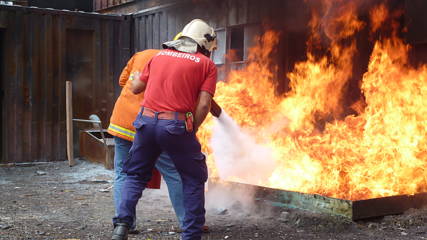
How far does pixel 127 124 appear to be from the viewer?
5027 millimetres

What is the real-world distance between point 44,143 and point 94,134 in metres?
1.22

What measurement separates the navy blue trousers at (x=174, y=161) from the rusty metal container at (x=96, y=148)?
18.4 feet

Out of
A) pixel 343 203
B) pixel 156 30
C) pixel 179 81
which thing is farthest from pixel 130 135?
pixel 156 30

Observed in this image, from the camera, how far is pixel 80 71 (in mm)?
11867

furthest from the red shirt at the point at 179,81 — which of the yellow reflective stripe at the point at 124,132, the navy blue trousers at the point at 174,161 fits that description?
the yellow reflective stripe at the point at 124,132

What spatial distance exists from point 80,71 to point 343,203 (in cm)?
823

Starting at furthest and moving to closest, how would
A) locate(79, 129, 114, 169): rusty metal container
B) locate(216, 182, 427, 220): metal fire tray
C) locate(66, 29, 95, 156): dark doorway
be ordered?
locate(66, 29, 95, 156): dark doorway < locate(79, 129, 114, 169): rusty metal container < locate(216, 182, 427, 220): metal fire tray

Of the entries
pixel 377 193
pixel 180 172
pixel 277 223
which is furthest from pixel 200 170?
pixel 377 193

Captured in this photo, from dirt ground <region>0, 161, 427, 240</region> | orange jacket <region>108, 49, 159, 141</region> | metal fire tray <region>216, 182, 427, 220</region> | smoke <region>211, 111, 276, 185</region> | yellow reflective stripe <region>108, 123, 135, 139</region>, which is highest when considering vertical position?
orange jacket <region>108, 49, 159, 141</region>

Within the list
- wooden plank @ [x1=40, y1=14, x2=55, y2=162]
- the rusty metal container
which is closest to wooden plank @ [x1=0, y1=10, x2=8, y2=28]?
wooden plank @ [x1=40, y1=14, x2=55, y2=162]

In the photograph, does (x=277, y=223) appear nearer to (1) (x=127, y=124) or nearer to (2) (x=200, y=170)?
(2) (x=200, y=170)

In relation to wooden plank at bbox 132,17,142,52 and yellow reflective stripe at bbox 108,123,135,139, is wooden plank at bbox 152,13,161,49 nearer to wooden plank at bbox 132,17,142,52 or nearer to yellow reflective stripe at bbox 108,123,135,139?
wooden plank at bbox 132,17,142,52

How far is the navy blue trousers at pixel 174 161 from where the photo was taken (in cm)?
430

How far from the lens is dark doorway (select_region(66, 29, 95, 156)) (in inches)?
462
